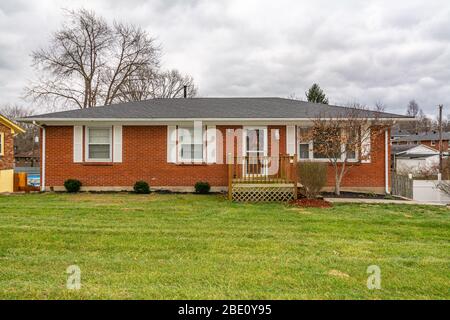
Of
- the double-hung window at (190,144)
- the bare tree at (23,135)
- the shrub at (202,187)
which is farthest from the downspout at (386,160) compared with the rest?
the bare tree at (23,135)

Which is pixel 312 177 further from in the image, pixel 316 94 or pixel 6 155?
pixel 316 94

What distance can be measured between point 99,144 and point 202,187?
14.7 feet

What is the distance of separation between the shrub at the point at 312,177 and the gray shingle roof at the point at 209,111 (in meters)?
2.31

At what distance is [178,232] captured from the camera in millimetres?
5781

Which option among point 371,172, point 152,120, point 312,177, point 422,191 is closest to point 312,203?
point 312,177

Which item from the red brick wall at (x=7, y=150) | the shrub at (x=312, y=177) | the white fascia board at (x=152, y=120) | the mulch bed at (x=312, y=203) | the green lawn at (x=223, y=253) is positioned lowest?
the green lawn at (x=223, y=253)

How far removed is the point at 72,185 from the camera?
11.9 m

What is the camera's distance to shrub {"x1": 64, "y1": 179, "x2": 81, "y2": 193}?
11.9 m

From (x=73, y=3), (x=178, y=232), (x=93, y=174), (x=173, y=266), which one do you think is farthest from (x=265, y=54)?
(x=173, y=266)

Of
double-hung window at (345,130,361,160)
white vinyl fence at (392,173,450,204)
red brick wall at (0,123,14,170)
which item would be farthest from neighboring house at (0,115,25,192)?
white vinyl fence at (392,173,450,204)

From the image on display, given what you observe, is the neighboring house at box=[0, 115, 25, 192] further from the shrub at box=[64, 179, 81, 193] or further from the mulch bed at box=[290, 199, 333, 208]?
the mulch bed at box=[290, 199, 333, 208]

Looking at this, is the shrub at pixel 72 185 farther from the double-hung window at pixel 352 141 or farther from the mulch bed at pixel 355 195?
the double-hung window at pixel 352 141

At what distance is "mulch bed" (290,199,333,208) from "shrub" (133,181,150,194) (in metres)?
5.59

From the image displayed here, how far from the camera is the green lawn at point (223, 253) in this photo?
3.18 meters
